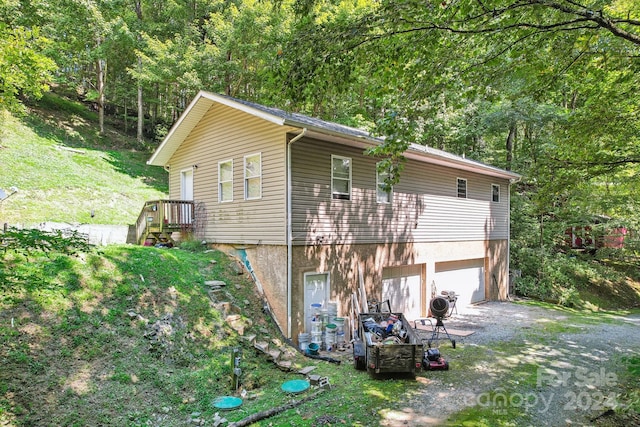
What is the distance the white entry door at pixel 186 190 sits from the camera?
1209 centimetres

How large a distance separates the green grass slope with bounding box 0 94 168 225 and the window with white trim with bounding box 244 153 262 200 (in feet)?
30.4

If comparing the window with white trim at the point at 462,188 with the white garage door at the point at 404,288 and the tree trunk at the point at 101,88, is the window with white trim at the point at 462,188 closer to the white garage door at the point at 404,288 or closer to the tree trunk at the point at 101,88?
the white garage door at the point at 404,288

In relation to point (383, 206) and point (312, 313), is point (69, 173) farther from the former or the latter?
point (383, 206)

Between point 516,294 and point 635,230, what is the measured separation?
22.7ft

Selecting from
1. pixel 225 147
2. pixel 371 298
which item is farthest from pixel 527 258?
pixel 225 147

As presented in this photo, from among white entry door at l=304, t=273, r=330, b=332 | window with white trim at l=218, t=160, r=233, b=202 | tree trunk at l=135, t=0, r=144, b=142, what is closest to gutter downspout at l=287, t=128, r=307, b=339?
white entry door at l=304, t=273, r=330, b=332

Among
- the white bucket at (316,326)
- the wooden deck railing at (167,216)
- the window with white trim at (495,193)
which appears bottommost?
the white bucket at (316,326)

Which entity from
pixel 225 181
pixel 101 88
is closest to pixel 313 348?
pixel 225 181

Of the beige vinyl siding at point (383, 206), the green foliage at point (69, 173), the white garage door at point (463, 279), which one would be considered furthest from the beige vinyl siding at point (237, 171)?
the white garage door at point (463, 279)

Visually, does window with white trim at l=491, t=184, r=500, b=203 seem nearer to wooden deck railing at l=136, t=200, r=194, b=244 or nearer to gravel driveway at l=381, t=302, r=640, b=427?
gravel driveway at l=381, t=302, r=640, b=427

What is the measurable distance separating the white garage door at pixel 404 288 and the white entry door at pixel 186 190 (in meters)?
6.76

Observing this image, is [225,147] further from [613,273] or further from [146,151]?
[613,273]

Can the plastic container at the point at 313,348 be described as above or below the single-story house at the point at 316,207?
below

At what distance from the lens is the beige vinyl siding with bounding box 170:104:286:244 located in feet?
30.1
